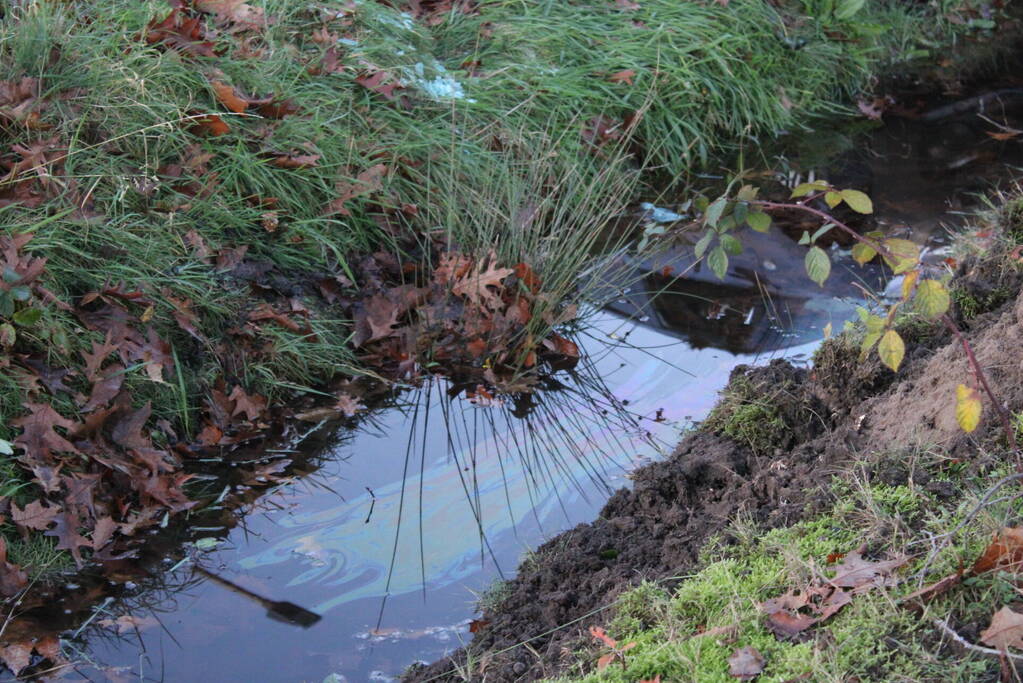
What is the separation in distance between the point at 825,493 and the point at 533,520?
120cm

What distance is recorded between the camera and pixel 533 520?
3.77 metres

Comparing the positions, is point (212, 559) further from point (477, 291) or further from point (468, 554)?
point (477, 291)

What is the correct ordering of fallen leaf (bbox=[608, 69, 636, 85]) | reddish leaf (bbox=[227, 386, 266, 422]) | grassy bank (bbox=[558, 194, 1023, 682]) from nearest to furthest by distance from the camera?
grassy bank (bbox=[558, 194, 1023, 682]), reddish leaf (bbox=[227, 386, 266, 422]), fallen leaf (bbox=[608, 69, 636, 85])

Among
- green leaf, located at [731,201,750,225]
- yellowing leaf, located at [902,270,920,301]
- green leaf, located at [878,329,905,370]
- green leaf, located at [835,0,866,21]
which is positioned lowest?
green leaf, located at [878,329,905,370]

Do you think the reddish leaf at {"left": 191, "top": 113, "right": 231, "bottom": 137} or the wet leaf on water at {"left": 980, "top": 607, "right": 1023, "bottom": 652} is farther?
the reddish leaf at {"left": 191, "top": 113, "right": 231, "bottom": 137}

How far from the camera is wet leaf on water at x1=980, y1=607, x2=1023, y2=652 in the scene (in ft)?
6.82

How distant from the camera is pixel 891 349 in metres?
2.55

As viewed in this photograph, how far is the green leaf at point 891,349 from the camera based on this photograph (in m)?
2.53

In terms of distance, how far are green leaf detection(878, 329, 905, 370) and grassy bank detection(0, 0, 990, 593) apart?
7.26 feet

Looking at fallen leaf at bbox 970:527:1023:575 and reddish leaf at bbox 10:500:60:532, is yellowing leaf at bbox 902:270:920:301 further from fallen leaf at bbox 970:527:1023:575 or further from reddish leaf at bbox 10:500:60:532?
reddish leaf at bbox 10:500:60:532

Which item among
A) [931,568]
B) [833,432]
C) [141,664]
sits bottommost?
[931,568]

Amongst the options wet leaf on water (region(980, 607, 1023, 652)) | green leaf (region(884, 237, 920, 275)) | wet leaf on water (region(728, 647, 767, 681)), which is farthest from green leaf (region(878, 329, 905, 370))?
wet leaf on water (region(728, 647, 767, 681))

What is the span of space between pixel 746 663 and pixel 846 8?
638cm

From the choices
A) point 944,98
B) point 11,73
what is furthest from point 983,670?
point 944,98
